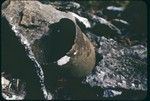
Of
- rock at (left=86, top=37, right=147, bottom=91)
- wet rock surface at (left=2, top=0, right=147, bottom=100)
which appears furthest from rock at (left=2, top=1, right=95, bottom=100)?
rock at (left=86, top=37, right=147, bottom=91)

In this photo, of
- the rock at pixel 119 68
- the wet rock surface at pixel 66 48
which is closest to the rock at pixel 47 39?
the wet rock surface at pixel 66 48

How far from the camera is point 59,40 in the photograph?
17.1 ft

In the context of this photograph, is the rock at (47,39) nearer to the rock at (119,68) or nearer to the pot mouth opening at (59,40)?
the pot mouth opening at (59,40)

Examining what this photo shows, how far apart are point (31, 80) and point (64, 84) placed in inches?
19.0

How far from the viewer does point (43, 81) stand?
465 cm

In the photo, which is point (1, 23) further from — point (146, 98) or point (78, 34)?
point (146, 98)

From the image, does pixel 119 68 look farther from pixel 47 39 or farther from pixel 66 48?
pixel 47 39

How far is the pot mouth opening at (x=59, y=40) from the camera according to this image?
5000 mm

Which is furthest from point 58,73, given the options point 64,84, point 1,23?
point 1,23

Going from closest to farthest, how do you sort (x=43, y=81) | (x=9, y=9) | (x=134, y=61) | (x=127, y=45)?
(x=43, y=81) → (x=9, y=9) → (x=134, y=61) → (x=127, y=45)

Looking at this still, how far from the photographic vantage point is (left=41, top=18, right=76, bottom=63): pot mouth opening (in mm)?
5000

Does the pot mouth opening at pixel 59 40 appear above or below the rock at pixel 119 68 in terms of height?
above

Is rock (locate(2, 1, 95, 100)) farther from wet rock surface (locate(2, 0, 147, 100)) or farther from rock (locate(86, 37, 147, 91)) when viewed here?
rock (locate(86, 37, 147, 91))

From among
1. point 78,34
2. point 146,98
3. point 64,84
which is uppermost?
point 78,34
